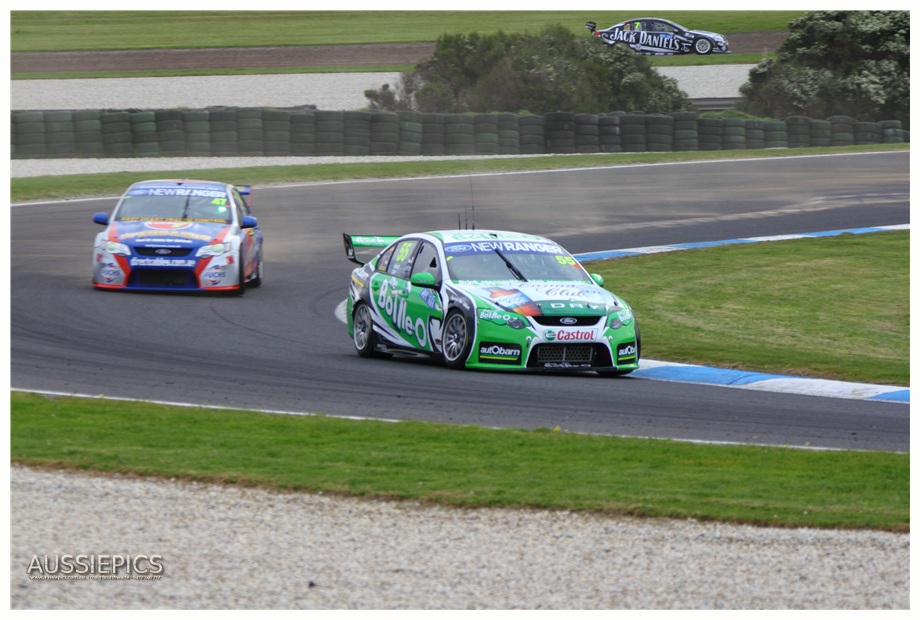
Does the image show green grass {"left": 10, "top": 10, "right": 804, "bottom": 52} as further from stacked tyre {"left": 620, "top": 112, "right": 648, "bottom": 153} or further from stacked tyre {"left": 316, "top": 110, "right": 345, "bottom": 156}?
stacked tyre {"left": 316, "top": 110, "right": 345, "bottom": 156}

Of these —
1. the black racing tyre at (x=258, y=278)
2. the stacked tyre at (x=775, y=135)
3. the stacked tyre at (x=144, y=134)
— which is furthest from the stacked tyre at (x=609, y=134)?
the black racing tyre at (x=258, y=278)

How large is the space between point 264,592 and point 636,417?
514cm

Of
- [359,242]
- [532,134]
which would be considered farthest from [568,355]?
[532,134]

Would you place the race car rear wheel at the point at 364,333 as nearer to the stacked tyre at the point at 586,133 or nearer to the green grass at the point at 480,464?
the green grass at the point at 480,464

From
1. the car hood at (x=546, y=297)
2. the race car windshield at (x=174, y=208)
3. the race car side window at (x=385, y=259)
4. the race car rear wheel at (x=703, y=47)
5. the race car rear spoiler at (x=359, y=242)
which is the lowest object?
the car hood at (x=546, y=297)

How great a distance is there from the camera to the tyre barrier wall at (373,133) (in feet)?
105

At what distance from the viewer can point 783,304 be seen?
1819 cm

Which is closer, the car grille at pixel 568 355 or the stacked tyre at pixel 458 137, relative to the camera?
the car grille at pixel 568 355

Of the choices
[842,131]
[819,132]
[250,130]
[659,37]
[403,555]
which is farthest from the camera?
[659,37]

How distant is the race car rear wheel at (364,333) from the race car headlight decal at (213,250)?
3926mm

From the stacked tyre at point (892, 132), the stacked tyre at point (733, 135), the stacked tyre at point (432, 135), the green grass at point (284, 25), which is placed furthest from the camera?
the green grass at point (284, 25)

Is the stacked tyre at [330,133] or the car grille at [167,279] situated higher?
the stacked tyre at [330,133]

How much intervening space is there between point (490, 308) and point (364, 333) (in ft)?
5.91

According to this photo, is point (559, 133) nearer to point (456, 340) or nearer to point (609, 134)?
point (609, 134)
